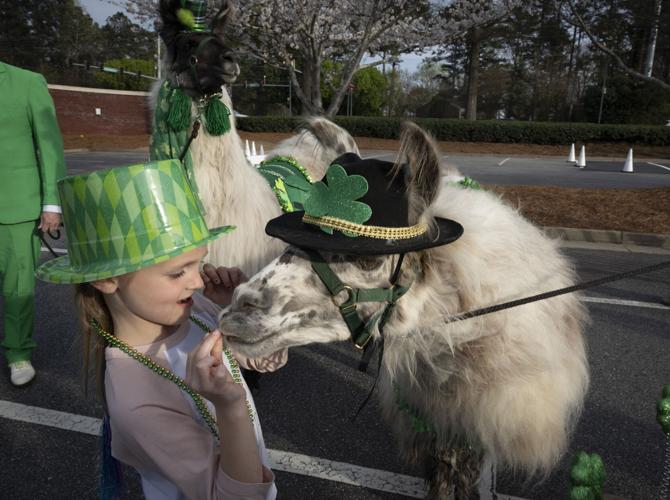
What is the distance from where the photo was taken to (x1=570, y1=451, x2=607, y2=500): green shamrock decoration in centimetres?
156

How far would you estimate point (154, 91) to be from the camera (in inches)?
123

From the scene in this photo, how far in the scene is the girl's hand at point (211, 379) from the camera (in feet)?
3.94

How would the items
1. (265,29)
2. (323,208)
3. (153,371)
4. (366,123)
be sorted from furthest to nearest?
(366,123) → (265,29) → (323,208) → (153,371)

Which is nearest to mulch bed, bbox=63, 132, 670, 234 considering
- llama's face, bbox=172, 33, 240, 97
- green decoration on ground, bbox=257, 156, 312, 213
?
green decoration on ground, bbox=257, 156, 312, 213

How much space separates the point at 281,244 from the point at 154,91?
1247 mm

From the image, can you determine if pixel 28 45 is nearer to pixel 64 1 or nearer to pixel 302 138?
pixel 64 1

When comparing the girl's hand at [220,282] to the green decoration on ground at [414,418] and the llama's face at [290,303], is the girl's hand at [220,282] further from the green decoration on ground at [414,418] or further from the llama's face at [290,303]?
the green decoration on ground at [414,418]

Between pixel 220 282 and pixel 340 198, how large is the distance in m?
0.69

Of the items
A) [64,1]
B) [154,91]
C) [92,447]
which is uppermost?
[64,1]

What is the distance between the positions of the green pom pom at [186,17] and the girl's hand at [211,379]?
222 centimetres

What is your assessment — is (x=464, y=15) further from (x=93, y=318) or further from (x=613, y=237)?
(x=93, y=318)

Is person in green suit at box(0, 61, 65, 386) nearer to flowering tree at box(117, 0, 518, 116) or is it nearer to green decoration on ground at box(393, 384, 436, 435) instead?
green decoration on ground at box(393, 384, 436, 435)

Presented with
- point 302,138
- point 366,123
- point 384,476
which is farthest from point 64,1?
point 384,476

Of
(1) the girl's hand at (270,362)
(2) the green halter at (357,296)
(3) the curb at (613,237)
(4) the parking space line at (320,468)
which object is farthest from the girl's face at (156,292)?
(3) the curb at (613,237)
